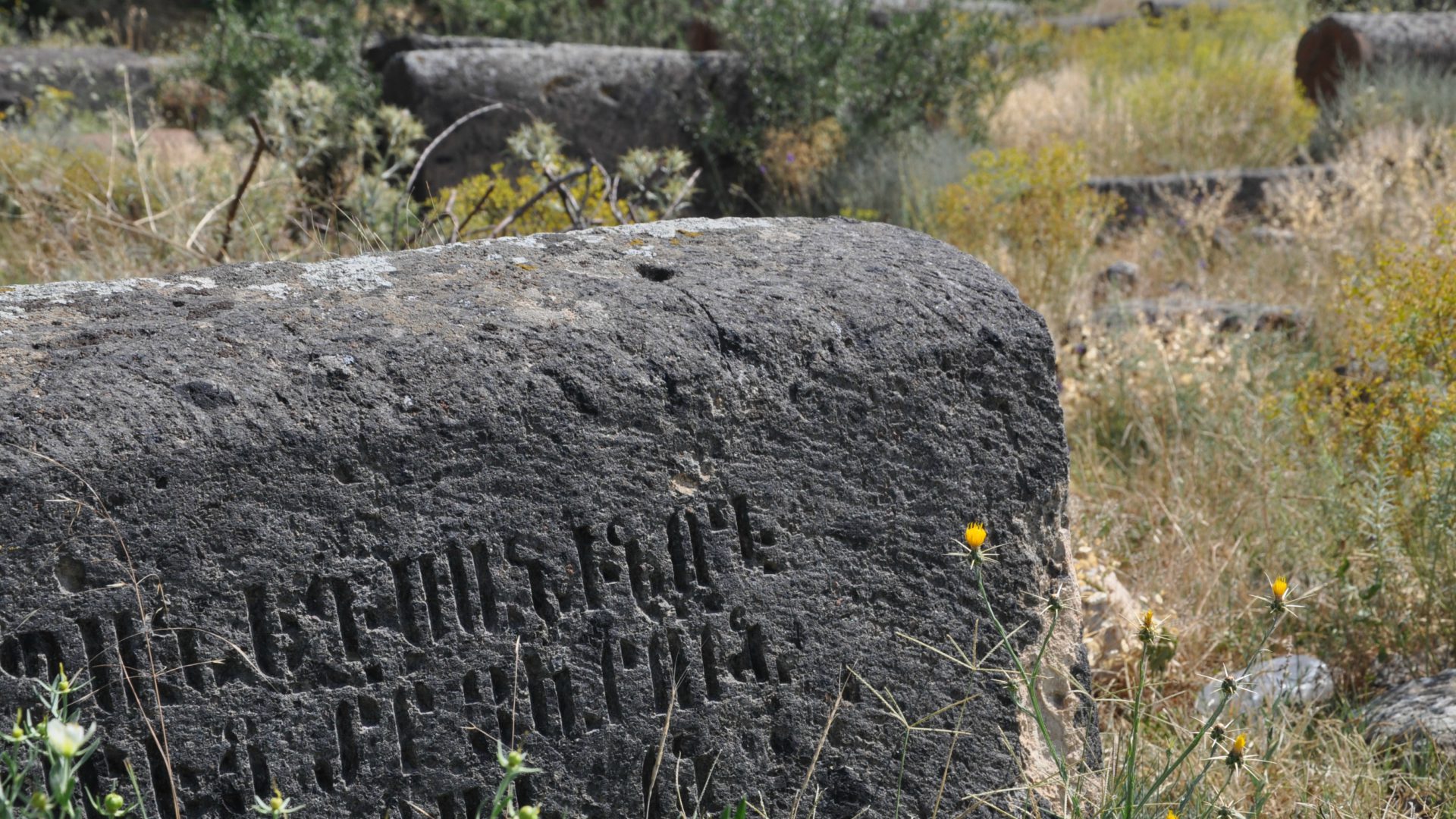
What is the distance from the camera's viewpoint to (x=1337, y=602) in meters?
2.88

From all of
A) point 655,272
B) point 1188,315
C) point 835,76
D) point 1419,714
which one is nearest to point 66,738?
point 655,272

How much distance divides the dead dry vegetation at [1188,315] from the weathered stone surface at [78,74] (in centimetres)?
263

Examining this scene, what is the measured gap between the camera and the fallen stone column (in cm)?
907

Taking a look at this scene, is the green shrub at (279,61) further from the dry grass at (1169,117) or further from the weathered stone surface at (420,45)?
the dry grass at (1169,117)

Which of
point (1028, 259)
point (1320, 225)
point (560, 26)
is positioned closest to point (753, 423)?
Answer: point (1028, 259)

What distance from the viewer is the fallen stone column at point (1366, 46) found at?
29.8 ft

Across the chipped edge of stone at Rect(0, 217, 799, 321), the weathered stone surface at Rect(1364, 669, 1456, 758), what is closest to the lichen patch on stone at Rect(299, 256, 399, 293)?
the chipped edge of stone at Rect(0, 217, 799, 321)

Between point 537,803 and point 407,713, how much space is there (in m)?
0.23

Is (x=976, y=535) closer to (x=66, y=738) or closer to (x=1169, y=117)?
(x=66, y=738)

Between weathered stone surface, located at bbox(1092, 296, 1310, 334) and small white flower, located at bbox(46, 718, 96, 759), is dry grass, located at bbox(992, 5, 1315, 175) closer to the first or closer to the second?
weathered stone surface, located at bbox(1092, 296, 1310, 334)

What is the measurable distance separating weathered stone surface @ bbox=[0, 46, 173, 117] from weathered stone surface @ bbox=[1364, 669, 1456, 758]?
388 inches

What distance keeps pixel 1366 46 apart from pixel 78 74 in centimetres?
1059

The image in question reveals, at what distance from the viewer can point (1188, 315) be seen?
4430 mm

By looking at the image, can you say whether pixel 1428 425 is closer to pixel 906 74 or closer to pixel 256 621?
pixel 256 621
